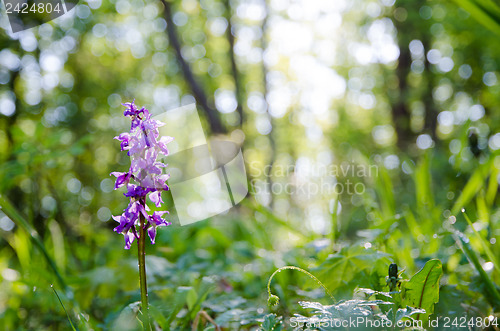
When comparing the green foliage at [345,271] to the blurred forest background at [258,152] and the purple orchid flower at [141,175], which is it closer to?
the blurred forest background at [258,152]

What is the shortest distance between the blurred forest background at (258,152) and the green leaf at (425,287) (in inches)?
4.4

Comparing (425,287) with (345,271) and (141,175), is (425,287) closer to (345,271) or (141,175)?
(345,271)

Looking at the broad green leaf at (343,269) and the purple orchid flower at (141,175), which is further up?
the purple orchid flower at (141,175)

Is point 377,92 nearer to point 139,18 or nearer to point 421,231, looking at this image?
point 139,18

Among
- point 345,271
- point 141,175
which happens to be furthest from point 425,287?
point 141,175

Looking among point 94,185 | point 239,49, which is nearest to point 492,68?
point 94,185

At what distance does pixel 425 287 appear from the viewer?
1.01 metres

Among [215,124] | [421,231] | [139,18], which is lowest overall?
[215,124]

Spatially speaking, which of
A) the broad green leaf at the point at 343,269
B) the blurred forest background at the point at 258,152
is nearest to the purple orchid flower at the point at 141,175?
the blurred forest background at the point at 258,152

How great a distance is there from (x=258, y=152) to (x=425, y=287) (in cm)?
1380

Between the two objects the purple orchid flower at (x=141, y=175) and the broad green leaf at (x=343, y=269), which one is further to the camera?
the broad green leaf at (x=343, y=269)

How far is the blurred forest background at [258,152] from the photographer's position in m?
1.47

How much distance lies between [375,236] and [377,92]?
10448 mm

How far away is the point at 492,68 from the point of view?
209 inches
